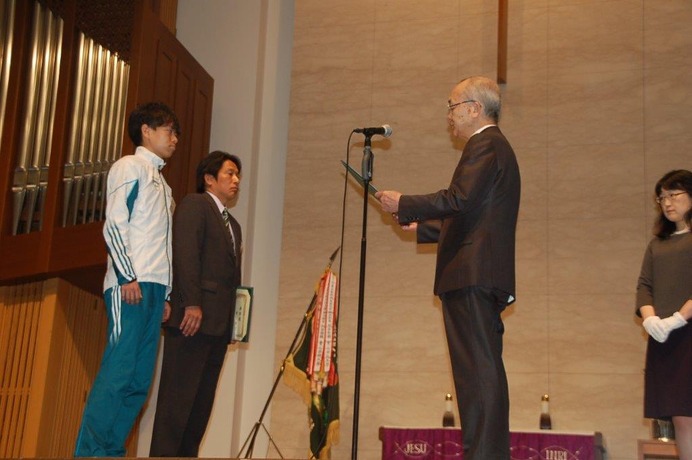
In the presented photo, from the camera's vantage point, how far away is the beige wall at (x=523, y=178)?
20.4 feet

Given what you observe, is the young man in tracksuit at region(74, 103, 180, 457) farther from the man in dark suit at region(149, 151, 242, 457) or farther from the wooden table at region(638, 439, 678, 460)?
the wooden table at region(638, 439, 678, 460)

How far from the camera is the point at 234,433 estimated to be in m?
6.47

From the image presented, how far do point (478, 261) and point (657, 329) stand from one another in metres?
1.12

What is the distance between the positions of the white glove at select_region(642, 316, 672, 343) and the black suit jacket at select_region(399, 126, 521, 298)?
938 mm

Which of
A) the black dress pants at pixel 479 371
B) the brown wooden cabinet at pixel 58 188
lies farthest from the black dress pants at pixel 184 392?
the brown wooden cabinet at pixel 58 188

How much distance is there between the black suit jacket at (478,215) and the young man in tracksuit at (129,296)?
1055 mm

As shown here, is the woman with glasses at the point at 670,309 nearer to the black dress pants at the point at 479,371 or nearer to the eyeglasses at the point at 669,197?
the eyeglasses at the point at 669,197

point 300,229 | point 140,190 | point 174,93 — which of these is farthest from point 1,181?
point 140,190

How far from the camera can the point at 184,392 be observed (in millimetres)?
4328

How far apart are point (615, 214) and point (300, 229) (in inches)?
86.9

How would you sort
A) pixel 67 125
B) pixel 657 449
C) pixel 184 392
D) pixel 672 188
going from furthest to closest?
pixel 67 125 < pixel 657 449 < pixel 672 188 < pixel 184 392

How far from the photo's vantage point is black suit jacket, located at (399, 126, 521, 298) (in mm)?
3641

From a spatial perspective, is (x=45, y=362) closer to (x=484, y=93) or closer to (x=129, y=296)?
(x=129, y=296)

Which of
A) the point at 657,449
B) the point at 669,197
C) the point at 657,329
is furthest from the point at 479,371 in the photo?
the point at 657,449
